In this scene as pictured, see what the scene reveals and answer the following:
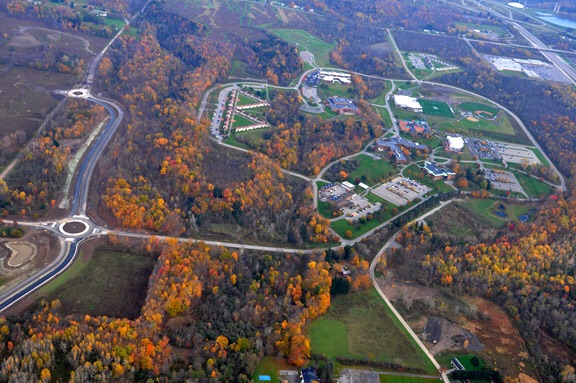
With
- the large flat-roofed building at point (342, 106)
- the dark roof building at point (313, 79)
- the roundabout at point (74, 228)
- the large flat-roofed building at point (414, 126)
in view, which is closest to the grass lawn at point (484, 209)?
the large flat-roofed building at point (414, 126)

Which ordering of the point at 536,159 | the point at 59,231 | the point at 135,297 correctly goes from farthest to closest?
the point at 536,159 < the point at 59,231 < the point at 135,297

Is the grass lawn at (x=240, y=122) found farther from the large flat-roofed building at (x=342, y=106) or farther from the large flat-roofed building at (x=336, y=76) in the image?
the large flat-roofed building at (x=336, y=76)

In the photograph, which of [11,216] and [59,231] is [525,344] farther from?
[11,216]

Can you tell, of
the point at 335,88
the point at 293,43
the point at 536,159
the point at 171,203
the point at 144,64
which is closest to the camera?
the point at 171,203

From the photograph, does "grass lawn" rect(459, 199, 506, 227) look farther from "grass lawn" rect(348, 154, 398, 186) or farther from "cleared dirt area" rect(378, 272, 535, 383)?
"cleared dirt area" rect(378, 272, 535, 383)

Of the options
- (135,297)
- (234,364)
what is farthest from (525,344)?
(135,297)
